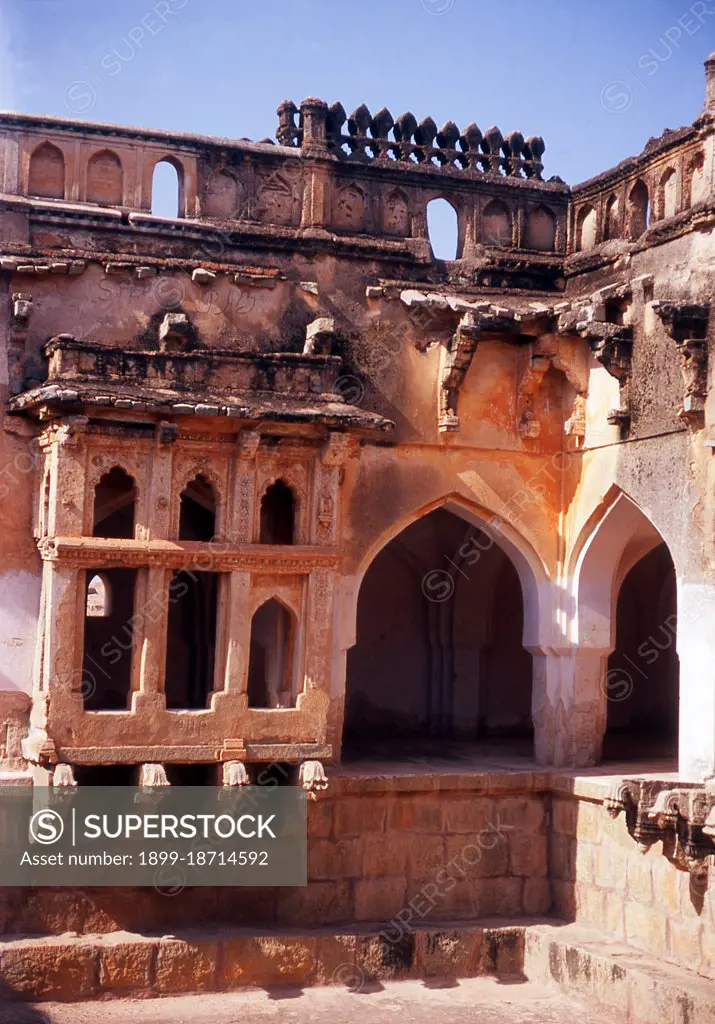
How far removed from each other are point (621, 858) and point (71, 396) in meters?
5.55

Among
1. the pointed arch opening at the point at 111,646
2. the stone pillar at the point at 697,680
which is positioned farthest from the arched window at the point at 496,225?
the pointed arch opening at the point at 111,646

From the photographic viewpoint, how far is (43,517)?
37.1 ft

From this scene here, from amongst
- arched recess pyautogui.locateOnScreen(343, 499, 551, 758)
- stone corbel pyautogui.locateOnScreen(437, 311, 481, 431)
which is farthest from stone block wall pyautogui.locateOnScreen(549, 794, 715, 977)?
stone corbel pyautogui.locateOnScreen(437, 311, 481, 431)

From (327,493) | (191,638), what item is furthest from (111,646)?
(327,493)

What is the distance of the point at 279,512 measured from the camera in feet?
39.5

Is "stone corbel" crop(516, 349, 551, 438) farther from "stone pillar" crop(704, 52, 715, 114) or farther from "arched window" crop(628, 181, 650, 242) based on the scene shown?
"stone pillar" crop(704, 52, 715, 114)

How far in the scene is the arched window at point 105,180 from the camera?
40.3ft

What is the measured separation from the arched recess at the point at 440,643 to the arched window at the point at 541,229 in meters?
3.10

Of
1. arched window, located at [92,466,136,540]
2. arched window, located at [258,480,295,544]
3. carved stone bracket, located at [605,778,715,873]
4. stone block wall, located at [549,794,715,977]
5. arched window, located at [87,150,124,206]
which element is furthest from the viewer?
arched window, located at [92,466,136,540]

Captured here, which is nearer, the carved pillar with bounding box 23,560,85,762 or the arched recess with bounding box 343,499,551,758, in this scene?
the carved pillar with bounding box 23,560,85,762

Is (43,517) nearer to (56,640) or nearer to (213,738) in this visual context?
(56,640)

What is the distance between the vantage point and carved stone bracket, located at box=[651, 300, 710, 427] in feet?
35.2

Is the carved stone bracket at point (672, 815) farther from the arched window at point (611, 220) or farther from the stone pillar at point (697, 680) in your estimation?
the arched window at point (611, 220)

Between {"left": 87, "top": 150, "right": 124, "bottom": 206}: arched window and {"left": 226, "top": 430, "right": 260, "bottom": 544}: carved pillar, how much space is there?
8.70 feet
